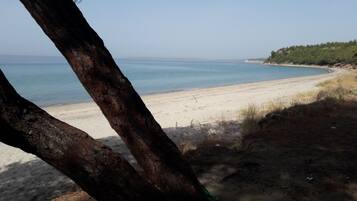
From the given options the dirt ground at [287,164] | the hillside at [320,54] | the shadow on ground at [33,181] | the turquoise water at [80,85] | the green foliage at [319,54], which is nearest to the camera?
the dirt ground at [287,164]

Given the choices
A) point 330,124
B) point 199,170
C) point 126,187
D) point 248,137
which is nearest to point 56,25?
point 126,187

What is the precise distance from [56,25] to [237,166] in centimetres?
315

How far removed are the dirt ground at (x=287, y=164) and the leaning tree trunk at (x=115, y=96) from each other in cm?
128

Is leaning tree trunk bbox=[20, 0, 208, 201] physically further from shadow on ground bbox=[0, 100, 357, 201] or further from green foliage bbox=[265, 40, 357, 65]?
green foliage bbox=[265, 40, 357, 65]

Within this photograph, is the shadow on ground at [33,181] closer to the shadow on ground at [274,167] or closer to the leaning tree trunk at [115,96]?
the shadow on ground at [274,167]

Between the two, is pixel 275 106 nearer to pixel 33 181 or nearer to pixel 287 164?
pixel 287 164

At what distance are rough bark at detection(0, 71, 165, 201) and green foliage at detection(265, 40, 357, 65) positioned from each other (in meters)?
85.1

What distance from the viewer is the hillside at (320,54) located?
9506cm

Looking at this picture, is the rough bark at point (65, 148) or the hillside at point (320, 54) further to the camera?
the hillside at point (320, 54)

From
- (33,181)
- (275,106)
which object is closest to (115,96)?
(33,181)

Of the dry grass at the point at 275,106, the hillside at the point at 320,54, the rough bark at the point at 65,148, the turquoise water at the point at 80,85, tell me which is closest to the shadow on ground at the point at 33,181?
the dry grass at the point at 275,106

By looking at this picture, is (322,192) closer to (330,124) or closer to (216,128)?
(330,124)

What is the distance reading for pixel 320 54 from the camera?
381 feet

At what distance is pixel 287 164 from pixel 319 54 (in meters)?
117
